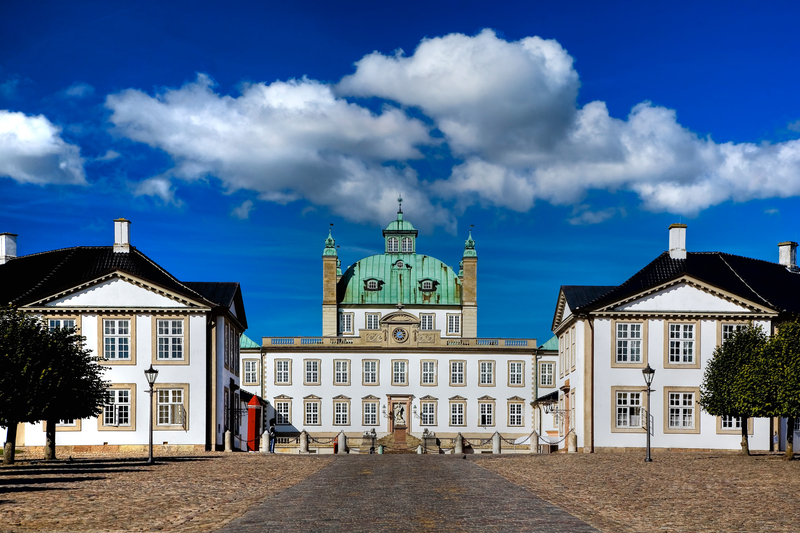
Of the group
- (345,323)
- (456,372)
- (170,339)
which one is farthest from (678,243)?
(345,323)

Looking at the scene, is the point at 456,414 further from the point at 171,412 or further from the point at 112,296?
the point at 112,296

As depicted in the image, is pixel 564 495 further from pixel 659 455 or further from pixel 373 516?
pixel 659 455

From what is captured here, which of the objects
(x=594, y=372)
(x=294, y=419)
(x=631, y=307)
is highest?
(x=631, y=307)

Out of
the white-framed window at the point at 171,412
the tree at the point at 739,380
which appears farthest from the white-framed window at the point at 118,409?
the tree at the point at 739,380

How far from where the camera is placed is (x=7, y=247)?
48875 millimetres

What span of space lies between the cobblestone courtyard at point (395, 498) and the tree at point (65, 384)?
2774mm

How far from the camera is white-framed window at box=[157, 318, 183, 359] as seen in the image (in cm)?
4309

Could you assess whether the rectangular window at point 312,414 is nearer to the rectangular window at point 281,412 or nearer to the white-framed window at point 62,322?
the rectangular window at point 281,412

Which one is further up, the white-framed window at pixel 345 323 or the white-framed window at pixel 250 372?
the white-framed window at pixel 345 323

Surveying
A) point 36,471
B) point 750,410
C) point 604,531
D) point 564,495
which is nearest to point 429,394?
point 750,410

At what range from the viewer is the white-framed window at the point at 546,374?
2901 inches

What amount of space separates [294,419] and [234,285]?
2606cm

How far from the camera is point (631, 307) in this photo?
145 feet

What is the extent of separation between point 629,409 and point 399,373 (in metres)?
30.9
